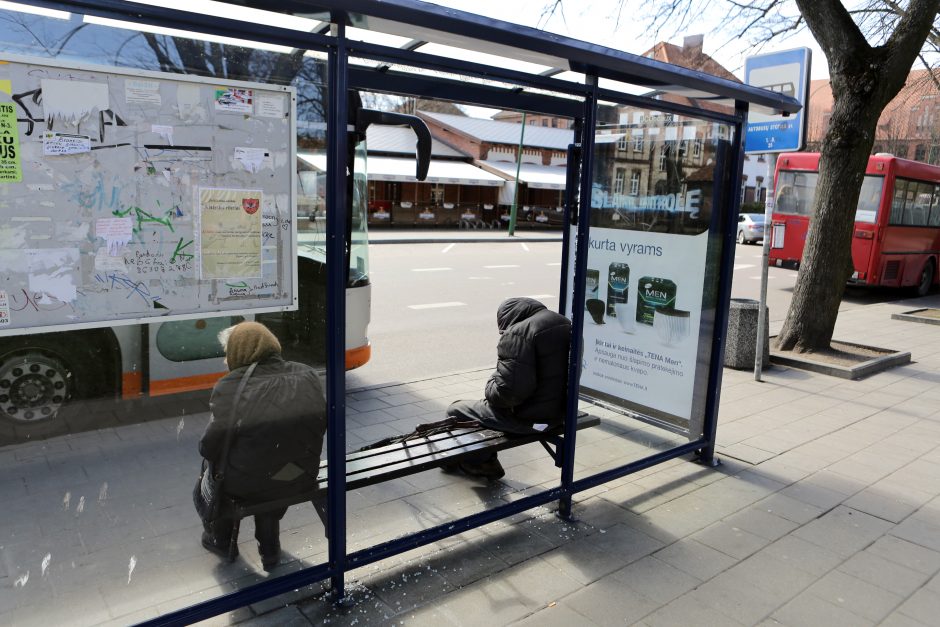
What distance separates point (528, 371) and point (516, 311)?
0.39 meters

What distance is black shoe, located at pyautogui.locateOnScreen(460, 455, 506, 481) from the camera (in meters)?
4.38

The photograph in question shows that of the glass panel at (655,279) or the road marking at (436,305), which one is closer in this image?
the glass panel at (655,279)

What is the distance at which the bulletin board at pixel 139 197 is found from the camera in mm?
2232

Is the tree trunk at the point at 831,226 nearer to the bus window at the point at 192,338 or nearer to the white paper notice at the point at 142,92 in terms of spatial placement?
the bus window at the point at 192,338

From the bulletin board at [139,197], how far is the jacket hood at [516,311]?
1563 mm

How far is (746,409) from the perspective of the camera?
6383mm

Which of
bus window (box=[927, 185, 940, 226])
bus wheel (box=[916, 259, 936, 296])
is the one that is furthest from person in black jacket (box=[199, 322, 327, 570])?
bus wheel (box=[916, 259, 936, 296])

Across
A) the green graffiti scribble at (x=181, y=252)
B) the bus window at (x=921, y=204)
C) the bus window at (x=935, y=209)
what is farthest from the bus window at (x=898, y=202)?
the green graffiti scribble at (x=181, y=252)

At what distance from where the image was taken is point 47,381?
2531 mm

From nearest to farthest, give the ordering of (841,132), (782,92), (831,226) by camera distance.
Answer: (782,92) < (841,132) < (831,226)

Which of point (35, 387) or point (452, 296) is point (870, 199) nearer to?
point (452, 296)

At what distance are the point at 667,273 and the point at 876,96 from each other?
494cm

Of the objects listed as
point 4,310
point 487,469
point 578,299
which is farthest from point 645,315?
point 4,310

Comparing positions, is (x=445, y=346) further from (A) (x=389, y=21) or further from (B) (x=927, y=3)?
(B) (x=927, y=3)
